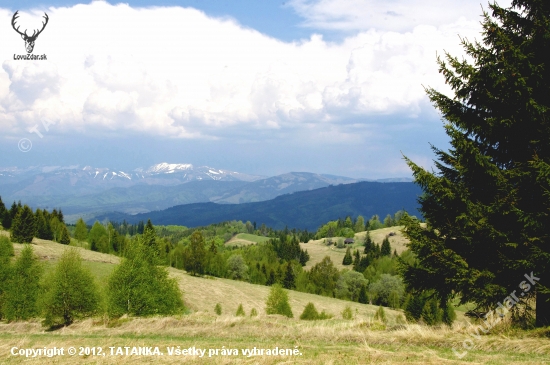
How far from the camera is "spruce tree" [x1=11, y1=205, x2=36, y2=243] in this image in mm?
83875

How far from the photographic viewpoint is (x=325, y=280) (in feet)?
417

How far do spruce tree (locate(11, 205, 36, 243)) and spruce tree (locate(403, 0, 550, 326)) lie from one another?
85.8 meters

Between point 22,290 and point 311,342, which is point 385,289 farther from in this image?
point 311,342

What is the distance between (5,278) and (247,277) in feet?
285

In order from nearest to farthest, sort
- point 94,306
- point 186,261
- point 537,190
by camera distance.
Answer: point 537,190 < point 94,306 < point 186,261

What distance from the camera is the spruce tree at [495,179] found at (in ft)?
46.8

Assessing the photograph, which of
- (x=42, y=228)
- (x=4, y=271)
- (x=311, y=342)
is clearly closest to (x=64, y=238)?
(x=42, y=228)

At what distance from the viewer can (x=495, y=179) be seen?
15008 mm

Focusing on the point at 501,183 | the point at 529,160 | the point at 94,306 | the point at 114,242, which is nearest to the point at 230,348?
the point at 501,183

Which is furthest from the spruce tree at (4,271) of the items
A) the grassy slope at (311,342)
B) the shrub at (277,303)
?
the shrub at (277,303)

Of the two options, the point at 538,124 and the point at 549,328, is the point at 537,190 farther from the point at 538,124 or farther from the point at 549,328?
the point at 549,328

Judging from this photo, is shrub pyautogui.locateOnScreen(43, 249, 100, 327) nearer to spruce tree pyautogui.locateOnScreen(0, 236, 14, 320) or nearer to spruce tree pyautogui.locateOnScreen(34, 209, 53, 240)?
spruce tree pyautogui.locateOnScreen(0, 236, 14, 320)

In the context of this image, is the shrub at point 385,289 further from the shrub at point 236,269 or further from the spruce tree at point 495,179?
the spruce tree at point 495,179

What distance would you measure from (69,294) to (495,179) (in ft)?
110
